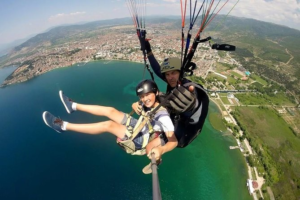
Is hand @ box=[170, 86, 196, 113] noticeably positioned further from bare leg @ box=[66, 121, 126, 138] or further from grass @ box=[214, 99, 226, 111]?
grass @ box=[214, 99, 226, 111]

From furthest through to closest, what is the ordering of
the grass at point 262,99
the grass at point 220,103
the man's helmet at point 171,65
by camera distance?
the grass at point 262,99
the grass at point 220,103
the man's helmet at point 171,65

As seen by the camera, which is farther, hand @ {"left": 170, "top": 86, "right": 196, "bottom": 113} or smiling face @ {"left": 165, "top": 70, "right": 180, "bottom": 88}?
smiling face @ {"left": 165, "top": 70, "right": 180, "bottom": 88}

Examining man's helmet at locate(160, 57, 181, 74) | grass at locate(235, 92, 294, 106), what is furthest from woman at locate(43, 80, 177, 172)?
grass at locate(235, 92, 294, 106)

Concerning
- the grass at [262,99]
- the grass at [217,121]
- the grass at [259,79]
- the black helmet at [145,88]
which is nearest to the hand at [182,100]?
the black helmet at [145,88]

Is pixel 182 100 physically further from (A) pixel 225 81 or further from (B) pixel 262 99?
(A) pixel 225 81

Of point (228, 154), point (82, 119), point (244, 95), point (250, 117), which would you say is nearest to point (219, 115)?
point (250, 117)

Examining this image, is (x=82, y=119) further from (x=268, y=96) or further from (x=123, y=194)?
(x=268, y=96)

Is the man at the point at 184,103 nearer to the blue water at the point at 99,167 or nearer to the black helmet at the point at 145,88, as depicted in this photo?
the black helmet at the point at 145,88
